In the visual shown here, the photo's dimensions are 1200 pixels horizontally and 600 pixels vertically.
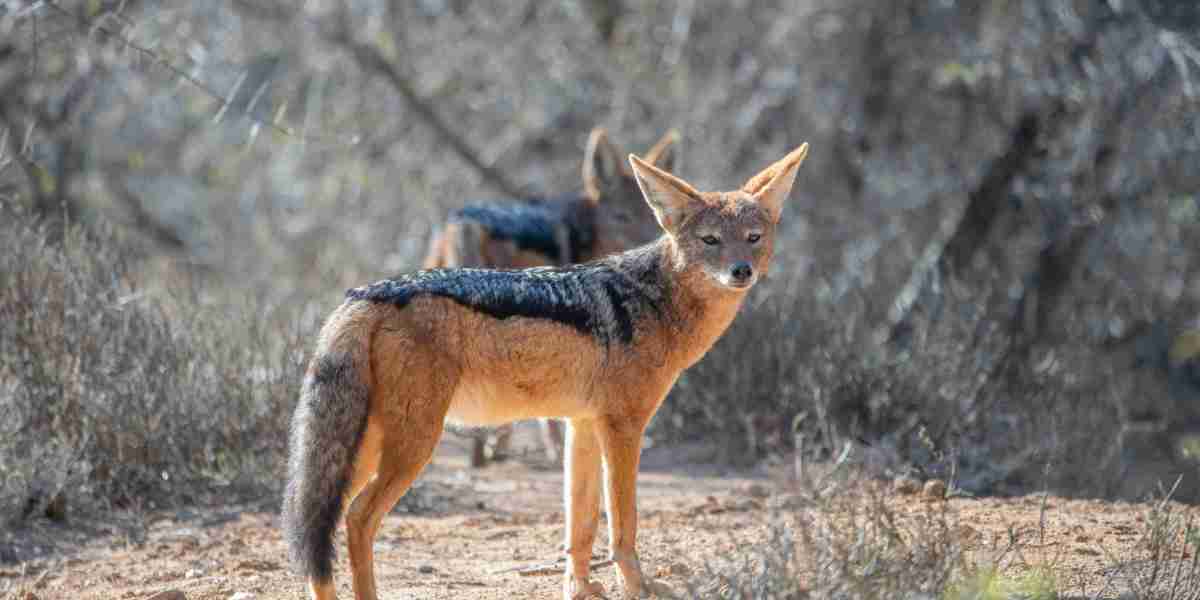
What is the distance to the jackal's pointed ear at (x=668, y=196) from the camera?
632cm

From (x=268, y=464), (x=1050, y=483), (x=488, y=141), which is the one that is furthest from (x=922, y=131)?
(x=268, y=464)

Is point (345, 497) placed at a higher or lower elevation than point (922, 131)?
lower

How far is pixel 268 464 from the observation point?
7984mm

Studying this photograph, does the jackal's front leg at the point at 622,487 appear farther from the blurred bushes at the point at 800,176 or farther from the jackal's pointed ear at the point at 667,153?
the jackal's pointed ear at the point at 667,153

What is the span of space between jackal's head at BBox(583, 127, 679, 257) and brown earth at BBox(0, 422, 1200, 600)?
7.29 feet

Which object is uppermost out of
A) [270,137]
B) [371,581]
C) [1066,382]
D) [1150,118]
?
[270,137]

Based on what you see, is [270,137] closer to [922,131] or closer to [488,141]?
[488,141]

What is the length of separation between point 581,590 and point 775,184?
197cm

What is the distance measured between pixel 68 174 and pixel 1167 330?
9427 millimetres

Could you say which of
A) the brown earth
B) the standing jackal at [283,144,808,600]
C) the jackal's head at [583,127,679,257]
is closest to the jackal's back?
the standing jackal at [283,144,808,600]

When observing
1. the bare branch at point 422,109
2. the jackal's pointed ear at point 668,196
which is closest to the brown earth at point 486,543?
the jackal's pointed ear at point 668,196

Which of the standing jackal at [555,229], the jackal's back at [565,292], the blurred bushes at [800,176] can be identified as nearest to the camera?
the jackal's back at [565,292]

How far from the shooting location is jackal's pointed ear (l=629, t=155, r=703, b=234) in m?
6.32

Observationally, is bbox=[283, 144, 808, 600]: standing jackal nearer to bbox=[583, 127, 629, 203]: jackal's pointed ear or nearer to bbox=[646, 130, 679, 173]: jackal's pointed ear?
bbox=[646, 130, 679, 173]: jackal's pointed ear
